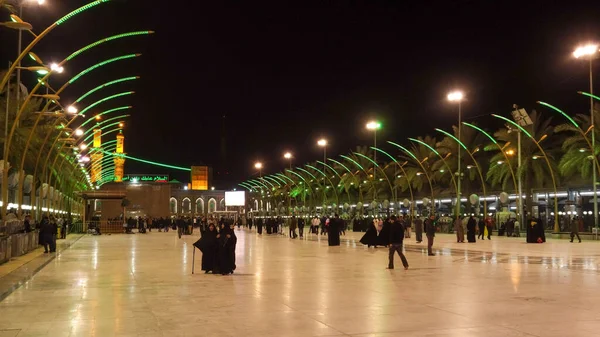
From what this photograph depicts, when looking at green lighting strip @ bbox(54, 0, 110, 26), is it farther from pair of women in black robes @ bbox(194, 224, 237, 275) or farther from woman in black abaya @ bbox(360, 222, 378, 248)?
woman in black abaya @ bbox(360, 222, 378, 248)

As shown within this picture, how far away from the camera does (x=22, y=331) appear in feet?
26.3

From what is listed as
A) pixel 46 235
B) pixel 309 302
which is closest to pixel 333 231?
pixel 46 235

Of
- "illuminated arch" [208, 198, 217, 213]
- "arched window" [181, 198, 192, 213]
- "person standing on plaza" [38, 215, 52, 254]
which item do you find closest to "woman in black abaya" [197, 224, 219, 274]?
"person standing on plaza" [38, 215, 52, 254]

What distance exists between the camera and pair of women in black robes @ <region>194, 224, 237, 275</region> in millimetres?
15734

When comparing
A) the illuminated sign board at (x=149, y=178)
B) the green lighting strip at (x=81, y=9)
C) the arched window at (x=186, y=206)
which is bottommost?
the arched window at (x=186, y=206)

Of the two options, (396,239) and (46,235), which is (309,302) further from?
(46,235)

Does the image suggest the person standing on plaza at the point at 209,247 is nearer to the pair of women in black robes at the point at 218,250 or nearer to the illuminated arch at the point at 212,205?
the pair of women in black robes at the point at 218,250

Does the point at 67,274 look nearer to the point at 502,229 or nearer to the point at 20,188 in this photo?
the point at 20,188

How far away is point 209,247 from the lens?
52.6 feet

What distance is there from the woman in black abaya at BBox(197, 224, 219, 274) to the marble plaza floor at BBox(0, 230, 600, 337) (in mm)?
383

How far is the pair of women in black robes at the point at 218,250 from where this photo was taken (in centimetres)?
1573

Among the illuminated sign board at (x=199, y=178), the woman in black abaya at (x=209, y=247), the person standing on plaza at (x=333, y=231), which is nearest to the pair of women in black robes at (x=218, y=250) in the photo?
the woman in black abaya at (x=209, y=247)

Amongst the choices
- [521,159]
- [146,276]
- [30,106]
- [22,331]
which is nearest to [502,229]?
[521,159]

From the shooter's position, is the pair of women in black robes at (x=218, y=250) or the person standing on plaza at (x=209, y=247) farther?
the person standing on plaza at (x=209, y=247)
